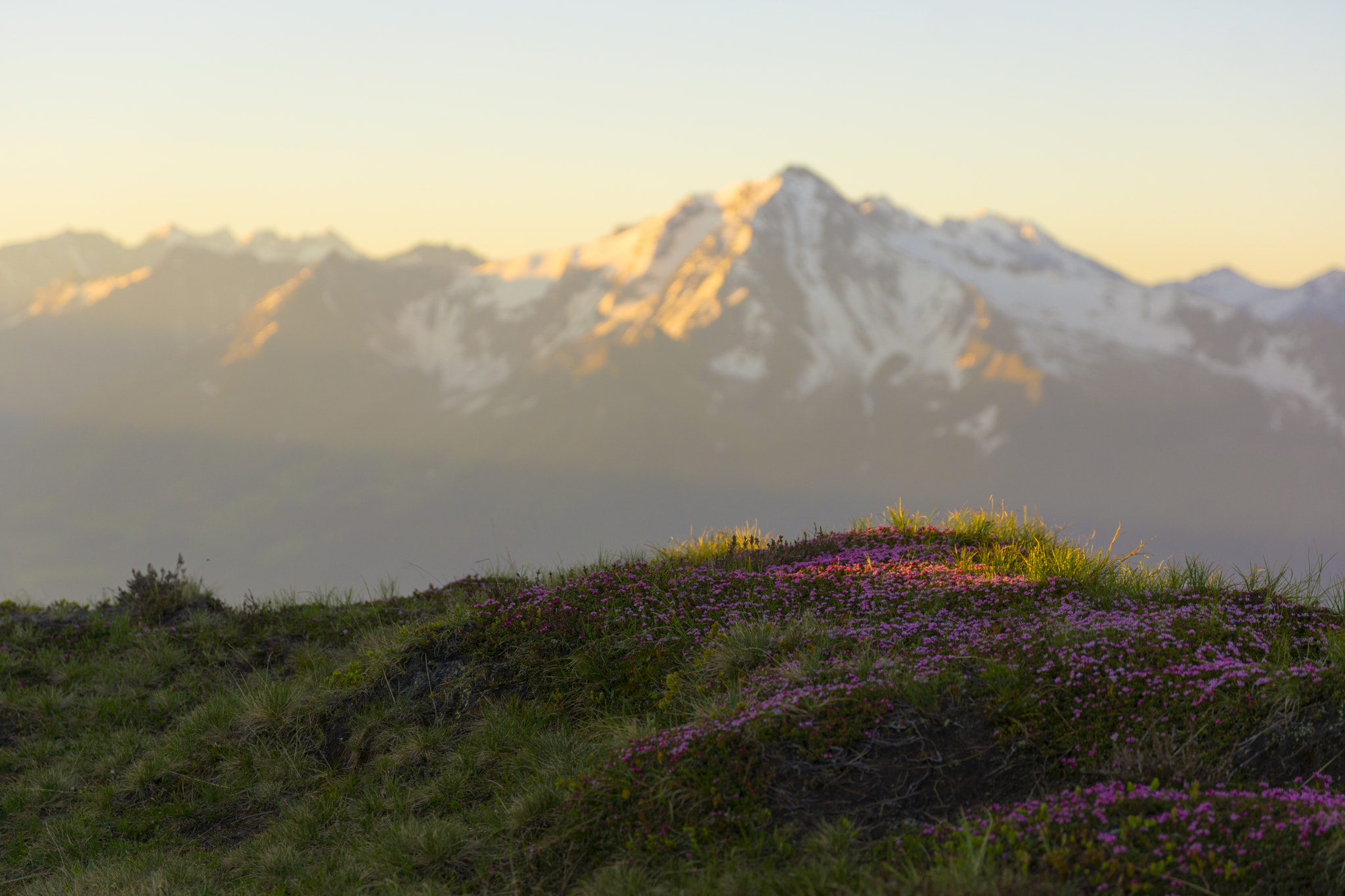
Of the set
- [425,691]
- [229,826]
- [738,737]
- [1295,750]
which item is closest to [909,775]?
[738,737]

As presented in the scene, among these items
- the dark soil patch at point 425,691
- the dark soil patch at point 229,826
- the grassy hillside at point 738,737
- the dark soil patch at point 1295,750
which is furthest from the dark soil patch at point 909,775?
the dark soil patch at point 229,826

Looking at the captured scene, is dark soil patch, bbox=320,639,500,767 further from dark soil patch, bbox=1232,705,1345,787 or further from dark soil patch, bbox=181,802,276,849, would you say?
dark soil patch, bbox=1232,705,1345,787

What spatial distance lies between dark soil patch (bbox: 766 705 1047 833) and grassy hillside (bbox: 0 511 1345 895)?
0.08 feet

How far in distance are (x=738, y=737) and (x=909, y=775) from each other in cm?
136

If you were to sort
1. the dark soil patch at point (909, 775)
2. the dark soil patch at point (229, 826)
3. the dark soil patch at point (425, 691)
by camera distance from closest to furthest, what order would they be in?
the dark soil patch at point (909, 775)
the dark soil patch at point (229, 826)
the dark soil patch at point (425, 691)

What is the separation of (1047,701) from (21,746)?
1223 centimetres

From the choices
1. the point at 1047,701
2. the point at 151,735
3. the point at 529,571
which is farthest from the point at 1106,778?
the point at 151,735

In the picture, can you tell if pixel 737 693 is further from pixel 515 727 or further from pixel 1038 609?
pixel 1038 609

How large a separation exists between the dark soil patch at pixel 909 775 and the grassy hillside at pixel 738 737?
24mm

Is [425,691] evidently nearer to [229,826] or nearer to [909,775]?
[229,826]

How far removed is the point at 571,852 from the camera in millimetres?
7453

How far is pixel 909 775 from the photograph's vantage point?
7375 millimetres

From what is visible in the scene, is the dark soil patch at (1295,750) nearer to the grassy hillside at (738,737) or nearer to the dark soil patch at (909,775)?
the grassy hillside at (738,737)

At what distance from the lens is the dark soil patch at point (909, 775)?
712 cm
